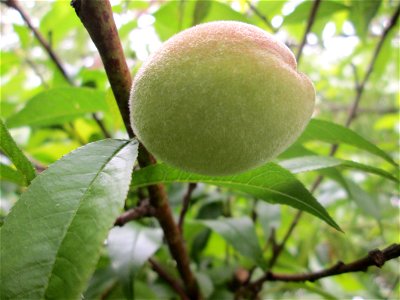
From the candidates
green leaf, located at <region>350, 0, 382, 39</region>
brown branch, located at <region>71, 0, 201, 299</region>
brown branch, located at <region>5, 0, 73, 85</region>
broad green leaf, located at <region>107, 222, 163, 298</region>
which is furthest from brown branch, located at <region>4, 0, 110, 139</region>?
green leaf, located at <region>350, 0, 382, 39</region>

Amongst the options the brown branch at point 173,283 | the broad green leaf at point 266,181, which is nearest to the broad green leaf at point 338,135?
the broad green leaf at point 266,181

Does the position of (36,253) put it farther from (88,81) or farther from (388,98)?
(388,98)

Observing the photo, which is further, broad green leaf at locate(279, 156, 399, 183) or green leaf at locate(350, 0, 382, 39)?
green leaf at locate(350, 0, 382, 39)

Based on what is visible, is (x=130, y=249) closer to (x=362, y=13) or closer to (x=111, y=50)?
(x=111, y=50)

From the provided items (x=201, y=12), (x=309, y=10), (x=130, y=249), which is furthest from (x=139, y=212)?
(x=309, y=10)

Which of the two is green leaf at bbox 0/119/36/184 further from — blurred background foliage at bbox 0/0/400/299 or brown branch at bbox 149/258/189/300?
brown branch at bbox 149/258/189/300

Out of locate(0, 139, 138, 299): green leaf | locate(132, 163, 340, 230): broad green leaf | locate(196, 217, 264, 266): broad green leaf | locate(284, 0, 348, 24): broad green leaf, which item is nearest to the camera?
locate(0, 139, 138, 299): green leaf
